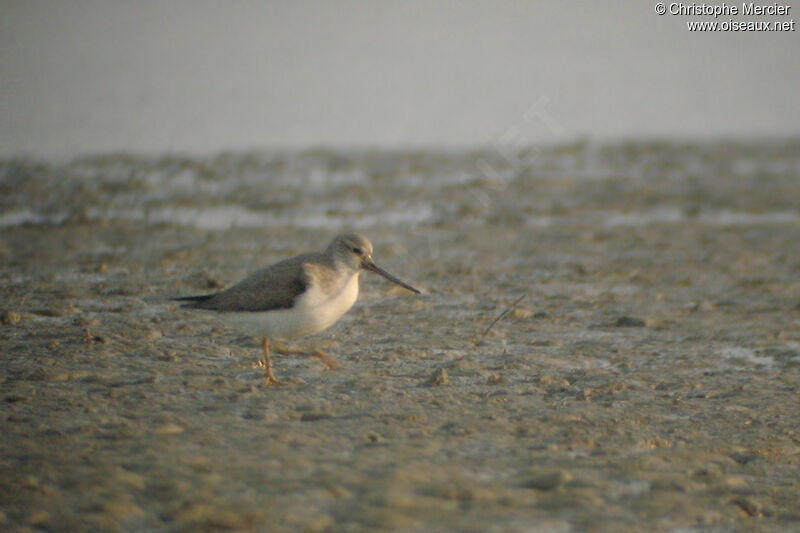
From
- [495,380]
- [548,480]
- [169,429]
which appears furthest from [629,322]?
[169,429]

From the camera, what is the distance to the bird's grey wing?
217 inches

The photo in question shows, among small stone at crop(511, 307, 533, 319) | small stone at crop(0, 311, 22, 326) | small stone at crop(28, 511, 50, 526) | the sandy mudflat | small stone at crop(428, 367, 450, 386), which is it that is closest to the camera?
small stone at crop(28, 511, 50, 526)

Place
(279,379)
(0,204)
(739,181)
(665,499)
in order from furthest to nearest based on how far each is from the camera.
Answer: (739,181)
(0,204)
(279,379)
(665,499)

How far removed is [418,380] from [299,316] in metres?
0.88

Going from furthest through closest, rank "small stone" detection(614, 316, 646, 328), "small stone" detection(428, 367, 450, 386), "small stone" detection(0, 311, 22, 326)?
"small stone" detection(614, 316, 646, 328) → "small stone" detection(0, 311, 22, 326) → "small stone" detection(428, 367, 450, 386)

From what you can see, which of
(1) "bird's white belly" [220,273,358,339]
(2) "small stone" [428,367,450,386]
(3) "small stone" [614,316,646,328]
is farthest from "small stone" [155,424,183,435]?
(3) "small stone" [614,316,646,328]

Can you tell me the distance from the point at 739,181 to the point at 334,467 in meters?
15.3

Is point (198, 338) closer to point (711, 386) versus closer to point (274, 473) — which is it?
point (274, 473)

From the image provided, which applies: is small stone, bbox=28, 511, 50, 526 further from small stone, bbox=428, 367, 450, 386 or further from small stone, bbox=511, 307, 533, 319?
small stone, bbox=511, 307, 533, 319

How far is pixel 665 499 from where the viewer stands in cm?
374

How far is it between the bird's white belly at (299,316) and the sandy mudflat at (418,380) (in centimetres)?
31

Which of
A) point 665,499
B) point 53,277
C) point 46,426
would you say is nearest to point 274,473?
point 46,426

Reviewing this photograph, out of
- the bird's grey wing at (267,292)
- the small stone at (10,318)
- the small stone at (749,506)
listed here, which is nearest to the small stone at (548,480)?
the small stone at (749,506)

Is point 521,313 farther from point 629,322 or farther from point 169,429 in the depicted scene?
point 169,429
